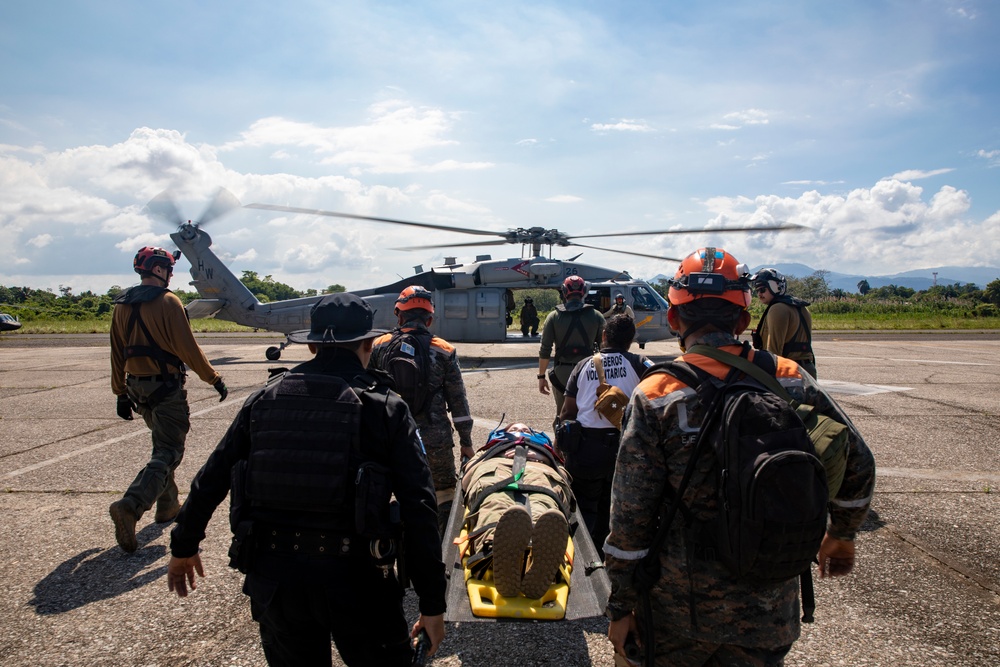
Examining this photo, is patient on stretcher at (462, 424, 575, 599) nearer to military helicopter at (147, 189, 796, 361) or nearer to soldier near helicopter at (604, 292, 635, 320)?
soldier near helicopter at (604, 292, 635, 320)

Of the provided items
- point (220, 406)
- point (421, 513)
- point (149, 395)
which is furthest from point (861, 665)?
point (220, 406)

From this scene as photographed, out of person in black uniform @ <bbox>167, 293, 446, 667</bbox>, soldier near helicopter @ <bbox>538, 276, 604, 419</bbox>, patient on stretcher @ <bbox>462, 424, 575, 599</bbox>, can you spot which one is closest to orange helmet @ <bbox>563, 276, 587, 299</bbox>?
soldier near helicopter @ <bbox>538, 276, 604, 419</bbox>

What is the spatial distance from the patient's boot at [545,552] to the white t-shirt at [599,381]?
1.39 m

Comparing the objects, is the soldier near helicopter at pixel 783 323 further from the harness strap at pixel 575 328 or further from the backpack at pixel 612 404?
the backpack at pixel 612 404

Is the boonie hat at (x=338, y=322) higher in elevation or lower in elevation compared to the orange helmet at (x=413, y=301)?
lower

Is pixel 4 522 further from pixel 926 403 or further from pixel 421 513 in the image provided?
pixel 926 403

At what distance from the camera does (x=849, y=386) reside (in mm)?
11414

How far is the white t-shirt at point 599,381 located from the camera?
4.09 m

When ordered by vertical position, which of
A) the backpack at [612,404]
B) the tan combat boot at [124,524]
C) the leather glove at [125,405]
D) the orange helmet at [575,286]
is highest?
the orange helmet at [575,286]

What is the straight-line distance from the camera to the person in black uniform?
213 centimetres

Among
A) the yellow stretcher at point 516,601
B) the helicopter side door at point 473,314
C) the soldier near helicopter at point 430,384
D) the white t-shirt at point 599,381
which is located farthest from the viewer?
the helicopter side door at point 473,314

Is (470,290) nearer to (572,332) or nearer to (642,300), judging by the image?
(642,300)

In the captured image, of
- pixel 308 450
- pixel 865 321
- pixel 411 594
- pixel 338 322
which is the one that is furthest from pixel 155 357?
pixel 865 321

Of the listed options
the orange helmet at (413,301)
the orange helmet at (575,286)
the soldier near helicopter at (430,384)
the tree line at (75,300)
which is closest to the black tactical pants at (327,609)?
the soldier near helicopter at (430,384)
